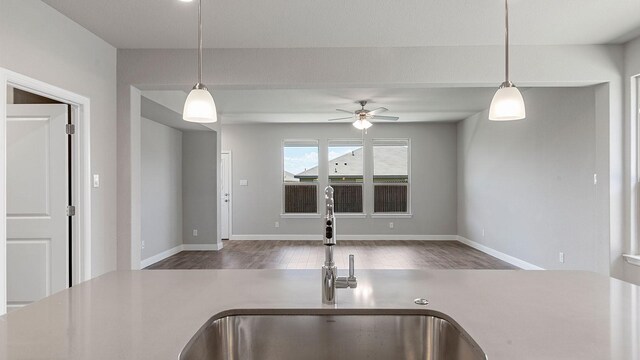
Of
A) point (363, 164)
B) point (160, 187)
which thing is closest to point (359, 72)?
point (160, 187)

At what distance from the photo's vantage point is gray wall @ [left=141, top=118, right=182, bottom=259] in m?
6.00

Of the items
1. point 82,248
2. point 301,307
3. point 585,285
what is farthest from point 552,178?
point 82,248

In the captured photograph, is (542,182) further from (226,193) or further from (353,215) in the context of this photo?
(226,193)

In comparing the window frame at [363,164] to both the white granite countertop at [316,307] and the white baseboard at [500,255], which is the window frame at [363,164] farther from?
the white granite countertop at [316,307]

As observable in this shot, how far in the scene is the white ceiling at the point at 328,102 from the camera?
5480 millimetres

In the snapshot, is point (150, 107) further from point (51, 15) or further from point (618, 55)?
point (618, 55)

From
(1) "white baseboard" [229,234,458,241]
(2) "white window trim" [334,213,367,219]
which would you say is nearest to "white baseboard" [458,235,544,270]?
(1) "white baseboard" [229,234,458,241]

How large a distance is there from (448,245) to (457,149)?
2.10 meters

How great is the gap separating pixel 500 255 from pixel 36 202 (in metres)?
6.23

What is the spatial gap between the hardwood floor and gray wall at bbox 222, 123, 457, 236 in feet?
1.57

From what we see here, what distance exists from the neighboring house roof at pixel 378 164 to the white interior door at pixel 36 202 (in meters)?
5.73

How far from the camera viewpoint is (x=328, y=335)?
3.97 ft

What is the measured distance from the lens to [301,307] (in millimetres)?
1207

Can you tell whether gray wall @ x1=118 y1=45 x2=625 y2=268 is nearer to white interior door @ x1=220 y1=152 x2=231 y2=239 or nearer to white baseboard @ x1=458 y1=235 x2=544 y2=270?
white baseboard @ x1=458 y1=235 x2=544 y2=270
